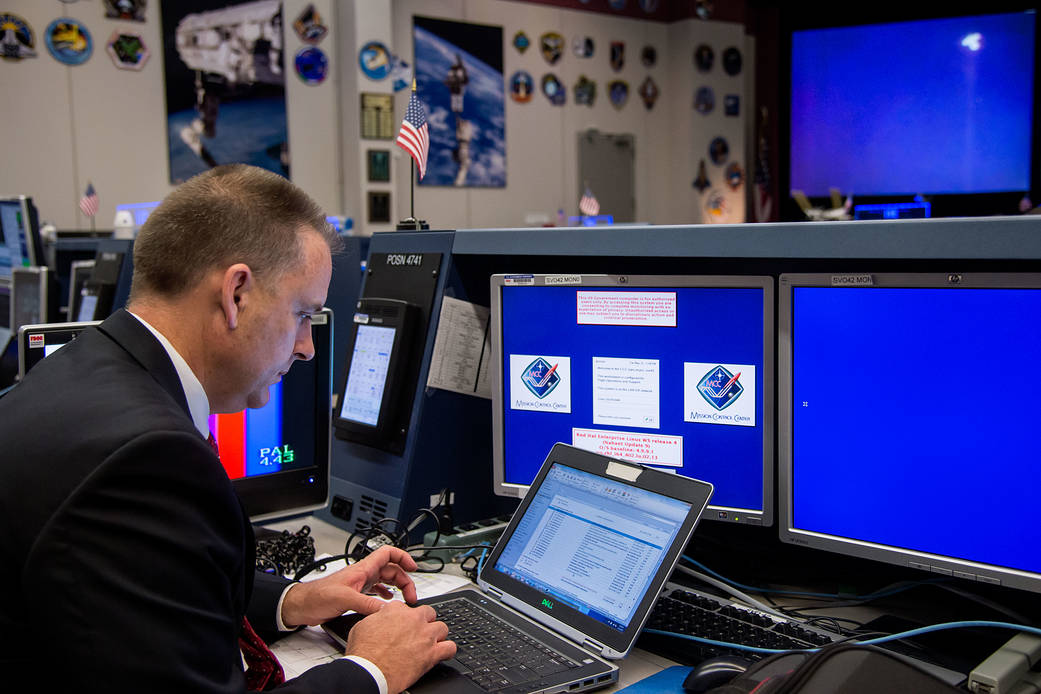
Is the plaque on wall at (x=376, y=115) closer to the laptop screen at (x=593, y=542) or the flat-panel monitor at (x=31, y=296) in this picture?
the flat-panel monitor at (x=31, y=296)

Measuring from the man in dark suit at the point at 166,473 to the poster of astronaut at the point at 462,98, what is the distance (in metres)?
6.01

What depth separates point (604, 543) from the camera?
128cm

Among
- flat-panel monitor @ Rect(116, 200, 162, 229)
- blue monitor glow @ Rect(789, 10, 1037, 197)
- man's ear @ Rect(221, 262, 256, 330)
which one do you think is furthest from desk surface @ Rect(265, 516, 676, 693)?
blue monitor glow @ Rect(789, 10, 1037, 197)

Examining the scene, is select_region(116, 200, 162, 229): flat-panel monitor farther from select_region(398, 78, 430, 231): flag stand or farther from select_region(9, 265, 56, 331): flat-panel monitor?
select_region(398, 78, 430, 231): flag stand

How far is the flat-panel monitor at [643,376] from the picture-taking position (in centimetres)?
138

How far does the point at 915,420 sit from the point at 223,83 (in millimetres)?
5925

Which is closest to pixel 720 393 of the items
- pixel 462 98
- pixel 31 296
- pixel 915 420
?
pixel 915 420

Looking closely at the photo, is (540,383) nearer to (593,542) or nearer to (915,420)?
(593,542)

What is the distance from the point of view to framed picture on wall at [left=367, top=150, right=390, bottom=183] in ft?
21.5

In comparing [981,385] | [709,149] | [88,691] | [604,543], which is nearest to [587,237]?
[604,543]

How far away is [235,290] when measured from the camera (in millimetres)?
1074

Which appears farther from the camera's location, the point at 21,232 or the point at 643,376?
the point at 21,232

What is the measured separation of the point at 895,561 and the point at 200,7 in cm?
610

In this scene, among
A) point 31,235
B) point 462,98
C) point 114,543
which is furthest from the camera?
point 462,98
